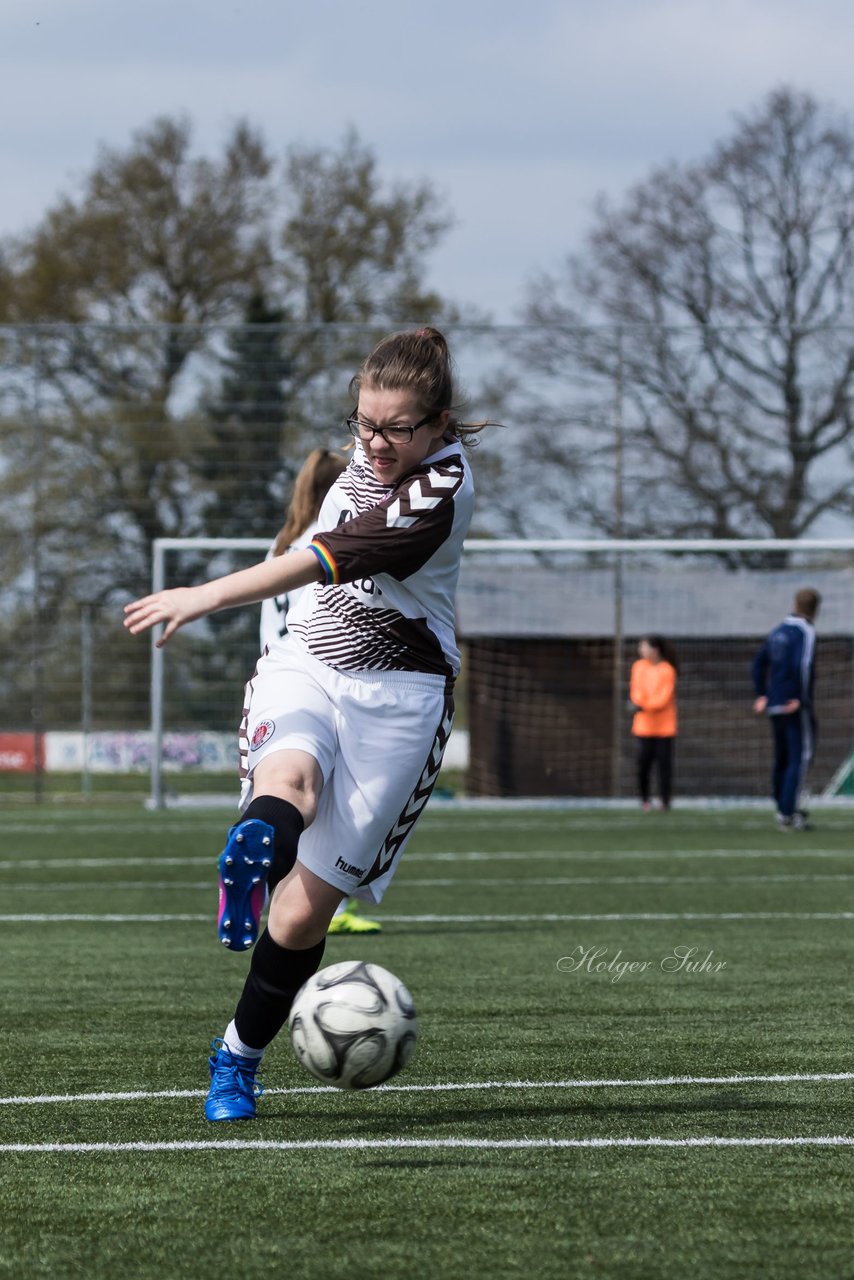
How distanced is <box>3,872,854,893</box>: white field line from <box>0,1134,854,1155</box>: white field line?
6.42 m

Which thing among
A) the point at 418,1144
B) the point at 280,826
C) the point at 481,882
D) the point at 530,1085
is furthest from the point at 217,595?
the point at 481,882

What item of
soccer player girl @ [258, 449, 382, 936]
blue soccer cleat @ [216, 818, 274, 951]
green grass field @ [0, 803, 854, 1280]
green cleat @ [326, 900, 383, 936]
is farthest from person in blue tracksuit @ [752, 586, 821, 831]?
blue soccer cleat @ [216, 818, 274, 951]

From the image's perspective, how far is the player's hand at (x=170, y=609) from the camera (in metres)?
3.25

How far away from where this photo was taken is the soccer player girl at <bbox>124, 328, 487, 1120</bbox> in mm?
3668

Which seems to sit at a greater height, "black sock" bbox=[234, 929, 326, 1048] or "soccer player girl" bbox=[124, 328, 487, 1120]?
"soccer player girl" bbox=[124, 328, 487, 1120]

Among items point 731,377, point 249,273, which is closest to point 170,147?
point 249,273

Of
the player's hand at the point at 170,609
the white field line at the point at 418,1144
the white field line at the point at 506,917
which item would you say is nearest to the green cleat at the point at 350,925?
the white field line at the point at 506,917

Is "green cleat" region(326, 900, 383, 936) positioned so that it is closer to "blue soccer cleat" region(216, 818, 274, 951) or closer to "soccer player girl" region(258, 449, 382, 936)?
"soccer player girl" region(258, 449, 382, 936)

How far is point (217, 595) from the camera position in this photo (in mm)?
3311

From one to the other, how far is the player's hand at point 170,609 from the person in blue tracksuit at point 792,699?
11.7 metres

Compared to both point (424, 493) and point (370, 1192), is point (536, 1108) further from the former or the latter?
point (424, 493)

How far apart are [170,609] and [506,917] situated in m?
5.75

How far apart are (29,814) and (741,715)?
9272 mm

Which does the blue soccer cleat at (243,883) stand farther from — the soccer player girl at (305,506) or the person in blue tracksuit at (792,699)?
the person in blue tracksuit at (792,699)
